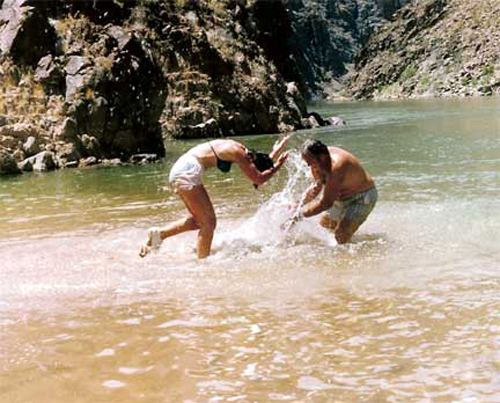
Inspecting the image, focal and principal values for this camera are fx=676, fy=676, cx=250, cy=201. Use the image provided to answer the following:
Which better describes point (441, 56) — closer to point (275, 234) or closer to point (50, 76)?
point (50, 76)

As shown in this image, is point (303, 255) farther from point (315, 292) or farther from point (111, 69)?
point (111, 69)

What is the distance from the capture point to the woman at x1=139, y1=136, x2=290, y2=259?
8.77 meters

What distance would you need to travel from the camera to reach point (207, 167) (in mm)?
8953

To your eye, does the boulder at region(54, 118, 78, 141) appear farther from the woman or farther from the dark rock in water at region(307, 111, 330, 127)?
the dark rock in water at region(307, 111, 330, 127)

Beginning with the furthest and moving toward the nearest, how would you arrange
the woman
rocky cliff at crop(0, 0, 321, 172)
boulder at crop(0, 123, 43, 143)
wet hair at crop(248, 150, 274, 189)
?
rocky cliff at crop(0, 0, 321, 172)
boulder at crop(0, 123, 43, 143)
wet hair at crop(248, 150, 274, 189)
the woman

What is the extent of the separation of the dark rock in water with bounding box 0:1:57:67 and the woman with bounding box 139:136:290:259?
21.8m

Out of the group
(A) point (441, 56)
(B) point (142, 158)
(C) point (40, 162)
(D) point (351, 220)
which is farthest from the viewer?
(A) point (441, 56)

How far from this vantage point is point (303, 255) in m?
8.92

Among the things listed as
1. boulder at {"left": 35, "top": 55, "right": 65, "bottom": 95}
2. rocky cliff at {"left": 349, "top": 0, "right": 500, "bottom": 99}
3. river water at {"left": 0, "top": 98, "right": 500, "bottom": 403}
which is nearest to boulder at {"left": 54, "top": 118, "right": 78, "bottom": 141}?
boulder at {"left": 35, "top": 55, "right": 65, "bottom": 95}

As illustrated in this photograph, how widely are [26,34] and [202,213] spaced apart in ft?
74.6

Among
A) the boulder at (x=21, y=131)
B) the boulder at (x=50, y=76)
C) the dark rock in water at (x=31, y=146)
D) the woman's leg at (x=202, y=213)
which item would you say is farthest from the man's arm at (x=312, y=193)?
the boulder at (x=50, y=76)

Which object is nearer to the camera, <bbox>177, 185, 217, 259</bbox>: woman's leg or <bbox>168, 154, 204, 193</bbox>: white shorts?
<bbox>168, 154, 204, 193</bbox>: white shorts

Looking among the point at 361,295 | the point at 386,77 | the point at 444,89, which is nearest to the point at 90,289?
the point at 361,295

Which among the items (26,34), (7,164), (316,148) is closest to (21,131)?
(7,164)
